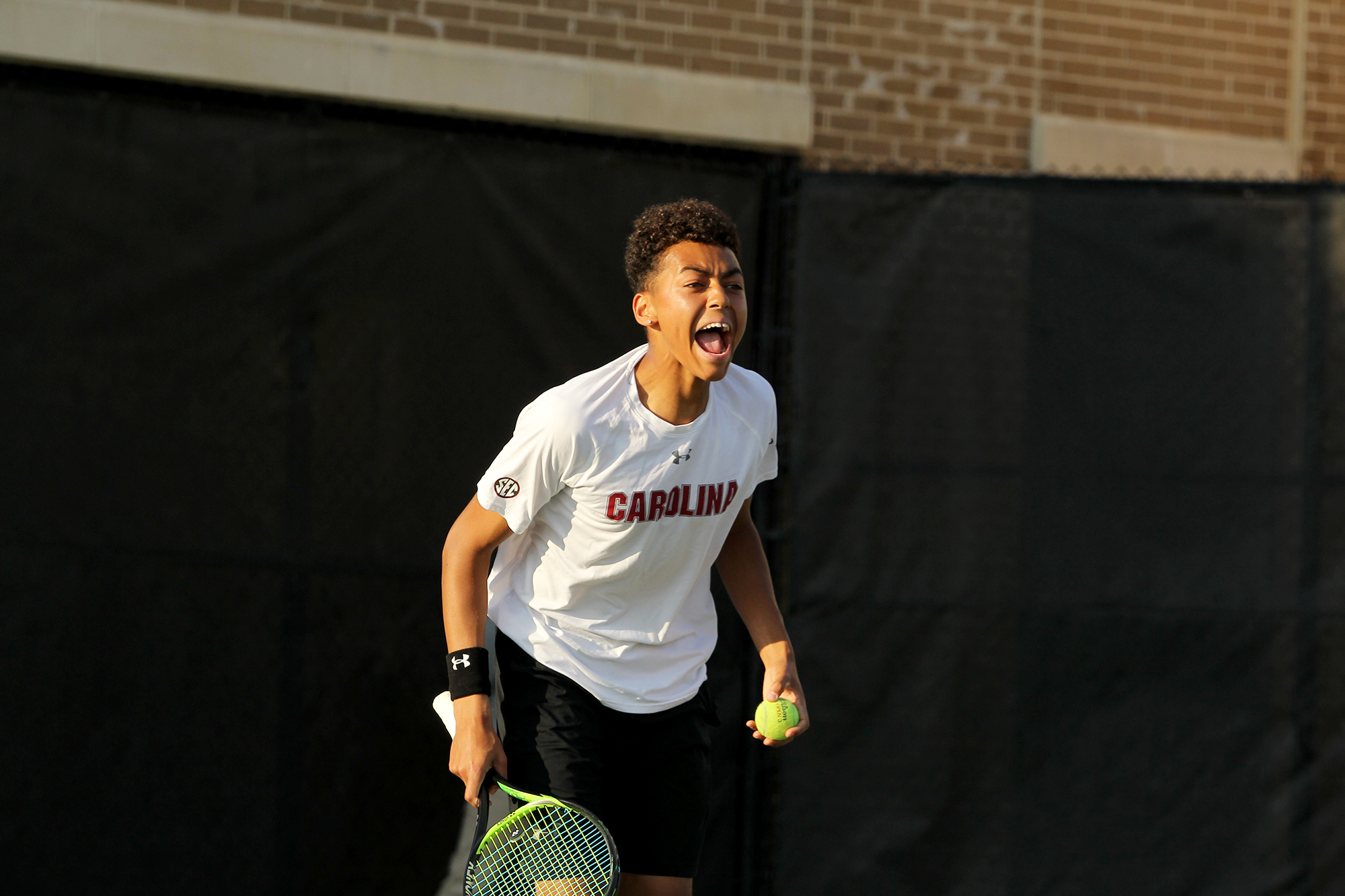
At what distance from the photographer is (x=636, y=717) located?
344 centimetres

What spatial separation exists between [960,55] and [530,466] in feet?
12.5

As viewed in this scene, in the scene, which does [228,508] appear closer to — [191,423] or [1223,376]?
[191,423]

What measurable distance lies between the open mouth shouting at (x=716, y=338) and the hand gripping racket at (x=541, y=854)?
1.12m

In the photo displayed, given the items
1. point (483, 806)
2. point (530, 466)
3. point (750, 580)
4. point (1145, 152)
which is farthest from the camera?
point (1145, 152)

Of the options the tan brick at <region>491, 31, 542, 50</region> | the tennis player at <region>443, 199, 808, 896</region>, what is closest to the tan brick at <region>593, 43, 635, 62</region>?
the tan brick at <region>491, 31, 542, 50</region>

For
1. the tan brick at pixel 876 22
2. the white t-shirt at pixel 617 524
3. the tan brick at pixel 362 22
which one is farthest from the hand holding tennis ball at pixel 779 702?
the tan brick at pixel 876 22

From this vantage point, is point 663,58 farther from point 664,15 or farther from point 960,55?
point 960,55

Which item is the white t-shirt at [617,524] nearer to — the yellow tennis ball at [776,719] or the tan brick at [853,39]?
the yellow tennis ball at [776,719]

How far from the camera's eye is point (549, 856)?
10.2ft

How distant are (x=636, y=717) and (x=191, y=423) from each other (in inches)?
84.2

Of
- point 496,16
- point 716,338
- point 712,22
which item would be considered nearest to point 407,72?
point 496,16

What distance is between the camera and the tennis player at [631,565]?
10.6ft

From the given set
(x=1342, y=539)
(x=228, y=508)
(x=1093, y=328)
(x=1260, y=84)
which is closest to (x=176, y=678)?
(x=228, y=508)

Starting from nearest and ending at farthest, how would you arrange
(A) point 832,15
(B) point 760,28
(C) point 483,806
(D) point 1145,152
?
(C) point 483,806, (B) point 760,28, (A) point 832,15, (D) point 1145,152
